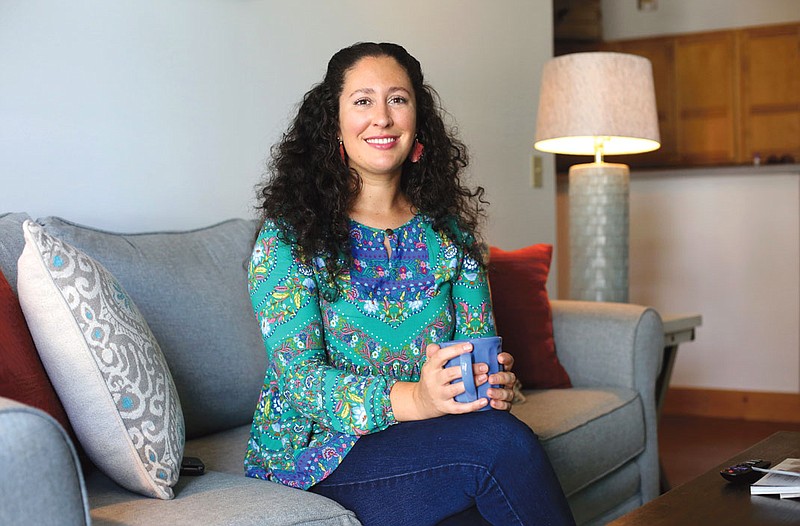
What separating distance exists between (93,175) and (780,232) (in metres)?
3.44

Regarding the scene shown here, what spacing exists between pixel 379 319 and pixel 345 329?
63mm

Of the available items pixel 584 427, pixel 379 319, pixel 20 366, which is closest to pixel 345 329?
pixel 379 319

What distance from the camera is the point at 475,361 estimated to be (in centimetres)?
136

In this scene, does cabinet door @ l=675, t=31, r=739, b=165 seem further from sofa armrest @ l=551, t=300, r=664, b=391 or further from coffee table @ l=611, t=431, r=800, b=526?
coffee table @ l=611, t=431, r=800, b=526

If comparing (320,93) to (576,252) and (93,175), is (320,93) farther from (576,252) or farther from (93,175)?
(576,252)

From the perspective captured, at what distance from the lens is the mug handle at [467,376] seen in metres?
1.35

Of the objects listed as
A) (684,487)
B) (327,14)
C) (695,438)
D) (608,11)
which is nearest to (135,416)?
(684,487)

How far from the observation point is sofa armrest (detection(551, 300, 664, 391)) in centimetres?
254

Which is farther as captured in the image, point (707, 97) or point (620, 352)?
point (707, 97)

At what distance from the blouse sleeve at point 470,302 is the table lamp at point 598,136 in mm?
A: 1389

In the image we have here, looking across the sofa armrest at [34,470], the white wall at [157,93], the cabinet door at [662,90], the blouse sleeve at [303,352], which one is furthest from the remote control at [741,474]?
the cabinet door at [662,90]

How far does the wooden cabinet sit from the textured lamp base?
188 centimetres

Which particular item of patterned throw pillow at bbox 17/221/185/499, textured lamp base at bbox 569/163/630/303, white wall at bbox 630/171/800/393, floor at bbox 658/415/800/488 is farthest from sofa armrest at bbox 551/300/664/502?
white wall at bbox 630/171/800/393

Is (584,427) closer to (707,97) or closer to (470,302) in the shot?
(470,302)
